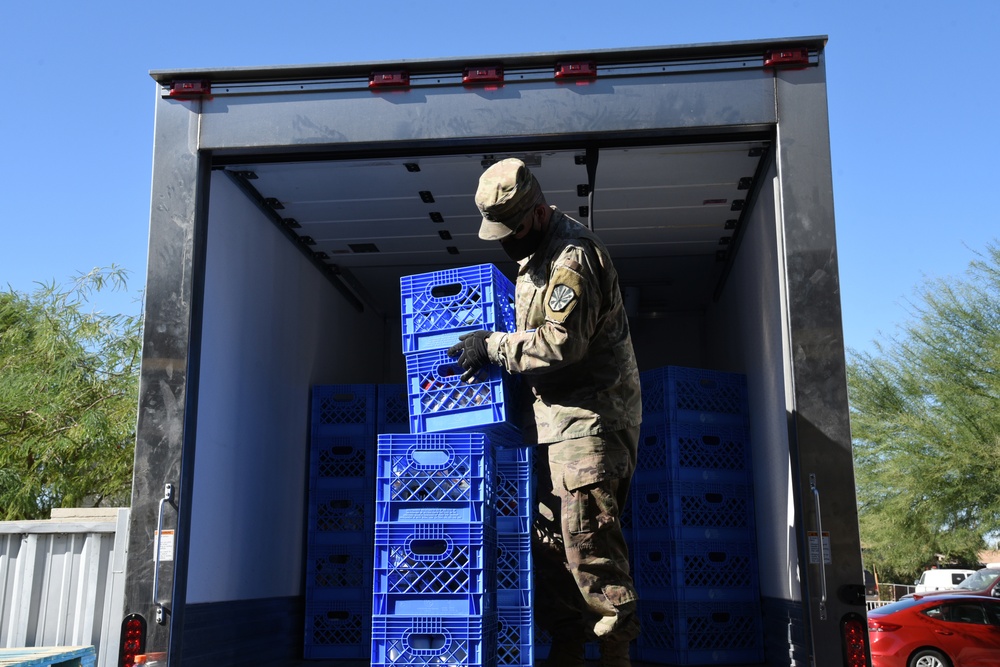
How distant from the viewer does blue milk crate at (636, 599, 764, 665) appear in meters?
5.92

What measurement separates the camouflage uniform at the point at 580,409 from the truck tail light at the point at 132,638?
164 centimetres

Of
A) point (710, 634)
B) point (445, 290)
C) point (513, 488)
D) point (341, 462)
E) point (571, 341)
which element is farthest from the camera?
point (341, 462)

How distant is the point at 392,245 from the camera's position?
276 inches

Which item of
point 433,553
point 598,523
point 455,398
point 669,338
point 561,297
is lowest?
point 433,553

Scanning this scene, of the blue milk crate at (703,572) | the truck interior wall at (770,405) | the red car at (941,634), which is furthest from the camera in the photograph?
the red car at (941,634)

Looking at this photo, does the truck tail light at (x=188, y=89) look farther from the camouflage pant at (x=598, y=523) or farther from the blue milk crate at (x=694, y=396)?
the blue milk crate at (x=694, y=396)

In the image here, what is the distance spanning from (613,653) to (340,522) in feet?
11.5

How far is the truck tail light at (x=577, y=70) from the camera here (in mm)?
4309

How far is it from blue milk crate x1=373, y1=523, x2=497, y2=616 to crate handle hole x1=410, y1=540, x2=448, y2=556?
22 mm

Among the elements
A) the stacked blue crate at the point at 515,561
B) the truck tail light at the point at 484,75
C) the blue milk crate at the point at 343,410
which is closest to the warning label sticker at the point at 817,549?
the stacked blue crate at the point at 515,561

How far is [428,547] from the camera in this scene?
13.2 feet

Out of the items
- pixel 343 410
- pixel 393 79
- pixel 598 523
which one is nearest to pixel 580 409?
pixel 598 523

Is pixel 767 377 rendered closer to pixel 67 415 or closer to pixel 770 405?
pixel 770 405

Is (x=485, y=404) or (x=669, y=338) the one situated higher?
(x=669, y=338)
